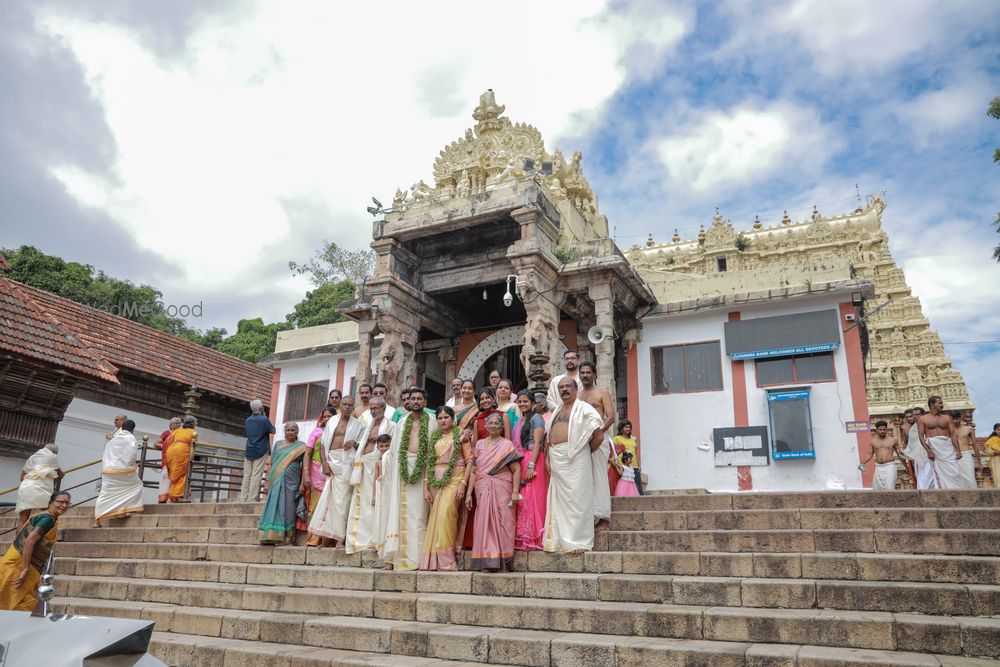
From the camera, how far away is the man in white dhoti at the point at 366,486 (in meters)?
7.03

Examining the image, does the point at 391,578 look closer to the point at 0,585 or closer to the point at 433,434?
the point at 433,434

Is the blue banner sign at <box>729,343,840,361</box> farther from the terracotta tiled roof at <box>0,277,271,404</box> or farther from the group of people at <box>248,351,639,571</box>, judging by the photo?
the terracotta tiled roof at <box>0,277,271,404</box>

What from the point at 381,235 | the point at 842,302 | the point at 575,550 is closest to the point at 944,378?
the point at 842,302

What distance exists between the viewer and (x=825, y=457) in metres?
11.5

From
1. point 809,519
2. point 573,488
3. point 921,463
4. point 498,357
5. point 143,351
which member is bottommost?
point 809,519

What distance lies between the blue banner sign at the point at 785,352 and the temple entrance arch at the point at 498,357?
4.17m

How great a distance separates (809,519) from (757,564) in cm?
119

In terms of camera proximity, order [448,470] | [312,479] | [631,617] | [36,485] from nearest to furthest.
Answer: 1. [631,617]
2. [448,470]
3. [312,479]
4. [36,485]

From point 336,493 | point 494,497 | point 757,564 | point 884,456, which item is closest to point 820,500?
point 757,564

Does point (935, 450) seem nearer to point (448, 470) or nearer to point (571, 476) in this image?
point (571, 476)

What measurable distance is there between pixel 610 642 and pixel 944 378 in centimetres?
2586

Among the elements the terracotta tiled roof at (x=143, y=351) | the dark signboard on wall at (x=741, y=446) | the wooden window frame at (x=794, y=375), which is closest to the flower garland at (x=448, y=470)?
the dark signboard on wall at (x=741, y=446)

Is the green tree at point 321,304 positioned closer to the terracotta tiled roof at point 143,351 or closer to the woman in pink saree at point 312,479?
the terracotta tiled roof at point 143,351

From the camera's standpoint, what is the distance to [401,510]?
6.68 m
